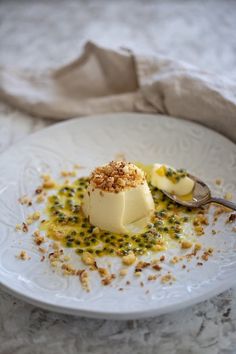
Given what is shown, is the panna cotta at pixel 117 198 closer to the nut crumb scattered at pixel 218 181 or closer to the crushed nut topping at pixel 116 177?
the crushed nut topping at pixel 116 177

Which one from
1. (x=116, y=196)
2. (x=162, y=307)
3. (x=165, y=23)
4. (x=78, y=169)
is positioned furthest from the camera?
(x=165, y=23)

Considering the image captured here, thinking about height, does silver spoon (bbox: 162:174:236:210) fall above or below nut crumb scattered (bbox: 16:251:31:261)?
above

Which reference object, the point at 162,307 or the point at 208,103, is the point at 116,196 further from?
the point at 208,103

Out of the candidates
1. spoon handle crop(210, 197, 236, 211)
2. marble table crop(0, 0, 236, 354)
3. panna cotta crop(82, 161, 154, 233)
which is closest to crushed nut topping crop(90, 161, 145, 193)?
panna cotta crop(82, 161, 154, 233)

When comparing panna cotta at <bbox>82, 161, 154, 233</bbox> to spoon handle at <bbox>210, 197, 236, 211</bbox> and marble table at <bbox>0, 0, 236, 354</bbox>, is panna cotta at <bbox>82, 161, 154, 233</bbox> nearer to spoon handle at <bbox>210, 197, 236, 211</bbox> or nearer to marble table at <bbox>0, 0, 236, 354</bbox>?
spoon handle at <bbox>210, 197, 236, 211</bbox>

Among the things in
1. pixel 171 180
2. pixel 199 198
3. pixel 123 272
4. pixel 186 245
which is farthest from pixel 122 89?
pixel 123 272

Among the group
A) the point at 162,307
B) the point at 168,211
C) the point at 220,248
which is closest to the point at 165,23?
the point at 168,211
